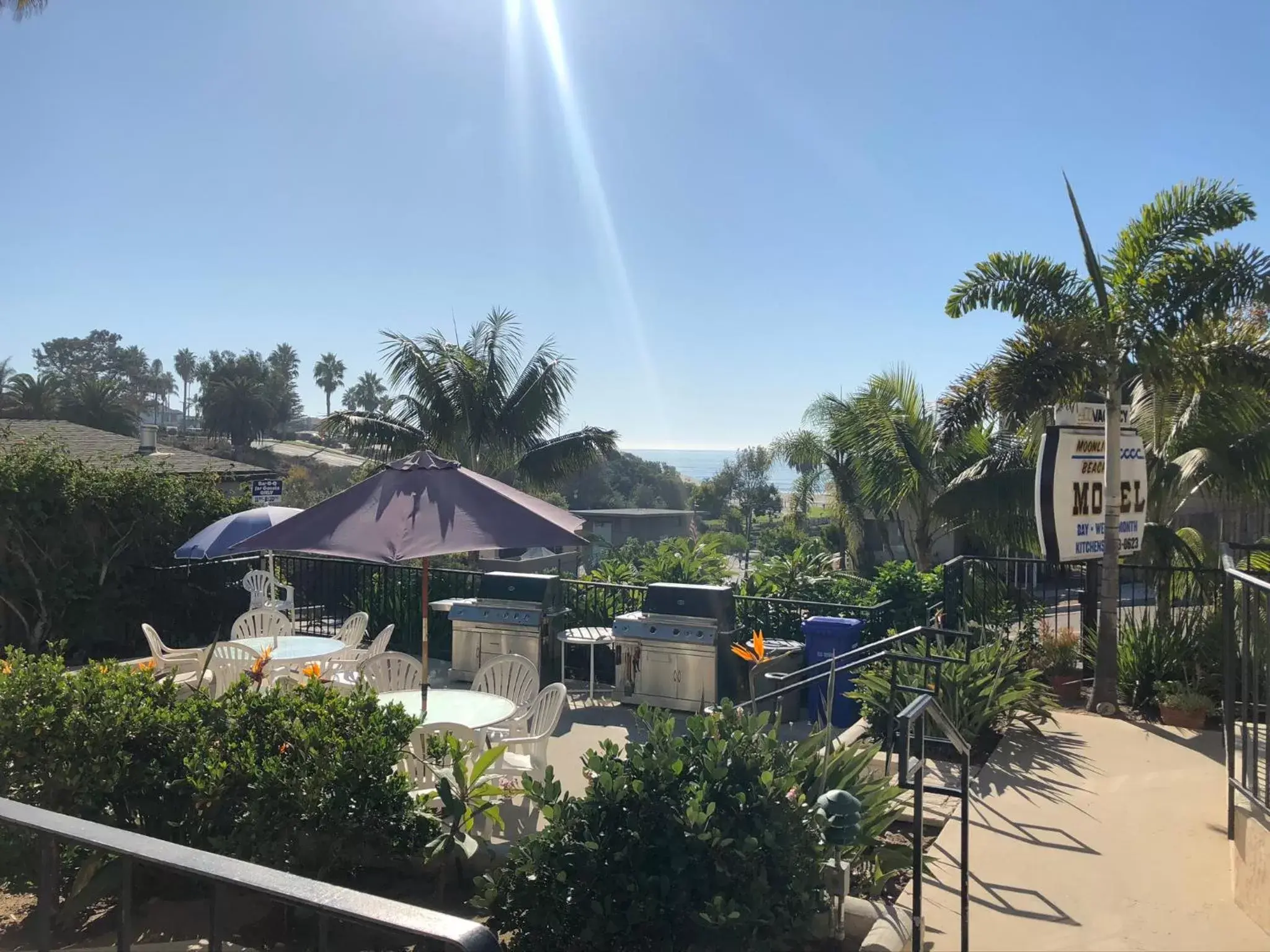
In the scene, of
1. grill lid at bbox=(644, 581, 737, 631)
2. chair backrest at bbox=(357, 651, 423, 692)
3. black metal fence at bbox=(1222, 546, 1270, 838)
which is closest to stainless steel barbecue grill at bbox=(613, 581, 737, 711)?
grill lid at bbox=(644, 581, 737, 631)

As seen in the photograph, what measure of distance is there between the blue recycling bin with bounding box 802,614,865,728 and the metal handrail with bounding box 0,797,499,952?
6.60 meters

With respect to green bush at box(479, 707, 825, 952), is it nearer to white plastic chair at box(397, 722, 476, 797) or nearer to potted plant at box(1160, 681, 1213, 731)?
white plastic chair at box(397, 722, 476, 797)

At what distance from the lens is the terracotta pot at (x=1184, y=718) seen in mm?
7039

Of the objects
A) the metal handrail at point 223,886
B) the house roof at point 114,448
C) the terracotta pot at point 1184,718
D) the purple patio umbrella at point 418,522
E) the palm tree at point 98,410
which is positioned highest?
the palm tree at point 98,410

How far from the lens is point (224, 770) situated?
402cm

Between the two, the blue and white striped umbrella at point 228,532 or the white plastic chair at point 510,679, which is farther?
the blue and white striped umbrella at point 228,532

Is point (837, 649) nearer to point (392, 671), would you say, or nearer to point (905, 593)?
point (905, 593)

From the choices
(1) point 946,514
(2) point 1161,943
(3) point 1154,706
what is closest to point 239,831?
(2) point 1161,943

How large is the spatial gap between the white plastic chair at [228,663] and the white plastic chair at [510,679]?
1912 millimetres

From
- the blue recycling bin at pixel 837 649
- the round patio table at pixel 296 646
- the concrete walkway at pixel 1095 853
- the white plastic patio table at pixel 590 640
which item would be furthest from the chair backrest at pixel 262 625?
the concrete walkway at pixel 1095 853

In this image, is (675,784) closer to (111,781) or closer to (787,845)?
(787,845)

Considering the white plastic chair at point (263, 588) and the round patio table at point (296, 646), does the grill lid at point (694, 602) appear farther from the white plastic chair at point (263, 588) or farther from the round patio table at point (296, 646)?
the white plastic chair at point (263, 588)

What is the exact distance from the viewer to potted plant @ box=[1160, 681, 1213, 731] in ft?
23.1

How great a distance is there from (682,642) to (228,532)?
5.15 m
